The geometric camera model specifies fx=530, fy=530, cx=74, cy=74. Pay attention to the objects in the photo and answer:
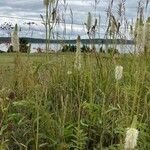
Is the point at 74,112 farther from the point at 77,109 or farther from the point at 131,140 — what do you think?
the point at 131,140

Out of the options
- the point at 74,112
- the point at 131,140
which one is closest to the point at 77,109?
the point at 74,112

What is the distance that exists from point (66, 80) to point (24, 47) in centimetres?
240

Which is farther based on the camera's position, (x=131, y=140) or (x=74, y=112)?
(x=74, y=112)

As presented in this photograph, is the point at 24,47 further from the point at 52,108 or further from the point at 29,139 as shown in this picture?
the point at 29,139

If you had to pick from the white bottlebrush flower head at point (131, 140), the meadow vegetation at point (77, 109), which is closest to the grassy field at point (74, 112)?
the meadow vegetation at point (77, 109)

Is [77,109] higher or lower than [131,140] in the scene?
lower

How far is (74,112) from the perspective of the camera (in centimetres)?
420

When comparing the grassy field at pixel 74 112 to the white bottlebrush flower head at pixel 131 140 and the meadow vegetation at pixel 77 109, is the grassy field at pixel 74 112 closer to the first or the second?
the meadow vegetation at pixel 77 109

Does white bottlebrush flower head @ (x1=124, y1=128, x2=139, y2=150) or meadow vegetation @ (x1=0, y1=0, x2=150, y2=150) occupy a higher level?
white bottlebrush flower head @ (x1=124, y1=128, x2=139, y2=150)

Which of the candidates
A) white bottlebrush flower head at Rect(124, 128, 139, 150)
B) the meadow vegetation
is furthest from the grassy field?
white bottlebrush flower head at Rect(124, 128, 139, 150)

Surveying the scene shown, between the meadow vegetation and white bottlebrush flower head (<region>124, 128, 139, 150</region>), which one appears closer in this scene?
white bottlebrush flower head (<region>124, 128, 139, 150</region>)

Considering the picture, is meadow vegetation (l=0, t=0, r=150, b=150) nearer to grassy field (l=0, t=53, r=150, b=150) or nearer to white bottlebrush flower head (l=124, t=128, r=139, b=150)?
grassy field (l=0, t=53, r=150, b=150)

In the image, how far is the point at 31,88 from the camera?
15.3 ft

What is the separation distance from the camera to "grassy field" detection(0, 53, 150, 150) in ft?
12.0
